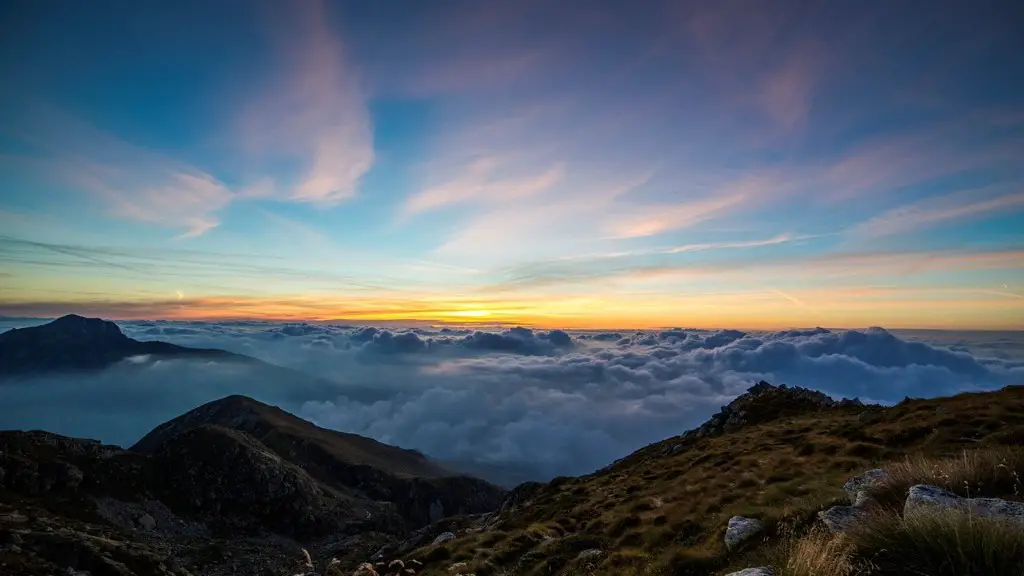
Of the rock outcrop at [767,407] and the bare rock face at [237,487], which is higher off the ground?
the rock outcrop at [767,407]

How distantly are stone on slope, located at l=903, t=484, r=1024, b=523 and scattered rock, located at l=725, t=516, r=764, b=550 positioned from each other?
5.31 m

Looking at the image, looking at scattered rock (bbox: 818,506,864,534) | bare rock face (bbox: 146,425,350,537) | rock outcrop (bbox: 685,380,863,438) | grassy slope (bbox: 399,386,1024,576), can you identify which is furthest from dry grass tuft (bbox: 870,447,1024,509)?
bare rock face (bbox: 146,425,350,537)

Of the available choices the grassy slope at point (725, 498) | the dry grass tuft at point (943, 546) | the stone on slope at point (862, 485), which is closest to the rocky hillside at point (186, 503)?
the grassy slope at point (725, 498)

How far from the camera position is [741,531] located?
13.1 m

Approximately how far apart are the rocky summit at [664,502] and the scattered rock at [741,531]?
5 cm

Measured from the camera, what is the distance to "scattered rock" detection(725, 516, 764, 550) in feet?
41.8

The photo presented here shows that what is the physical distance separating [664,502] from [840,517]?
1926 centimetres

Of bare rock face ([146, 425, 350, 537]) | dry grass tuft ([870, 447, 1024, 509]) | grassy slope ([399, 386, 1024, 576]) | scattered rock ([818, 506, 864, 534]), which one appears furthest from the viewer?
bare rock face ([146, 425, 350, 537])

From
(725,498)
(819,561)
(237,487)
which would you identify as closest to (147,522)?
(237,487)

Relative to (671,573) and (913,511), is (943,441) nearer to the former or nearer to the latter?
(671,573)

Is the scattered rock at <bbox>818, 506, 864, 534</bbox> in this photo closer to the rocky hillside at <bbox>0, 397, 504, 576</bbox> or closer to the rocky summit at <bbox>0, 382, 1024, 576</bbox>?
the rocky summit at <bbox>0, 382, 1024, 576</bbox>

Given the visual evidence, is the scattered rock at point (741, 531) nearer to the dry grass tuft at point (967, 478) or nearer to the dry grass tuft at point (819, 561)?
the dry grass tuft at point (967, 478)

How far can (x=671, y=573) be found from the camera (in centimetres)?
1281

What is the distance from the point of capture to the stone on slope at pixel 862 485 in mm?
10969
